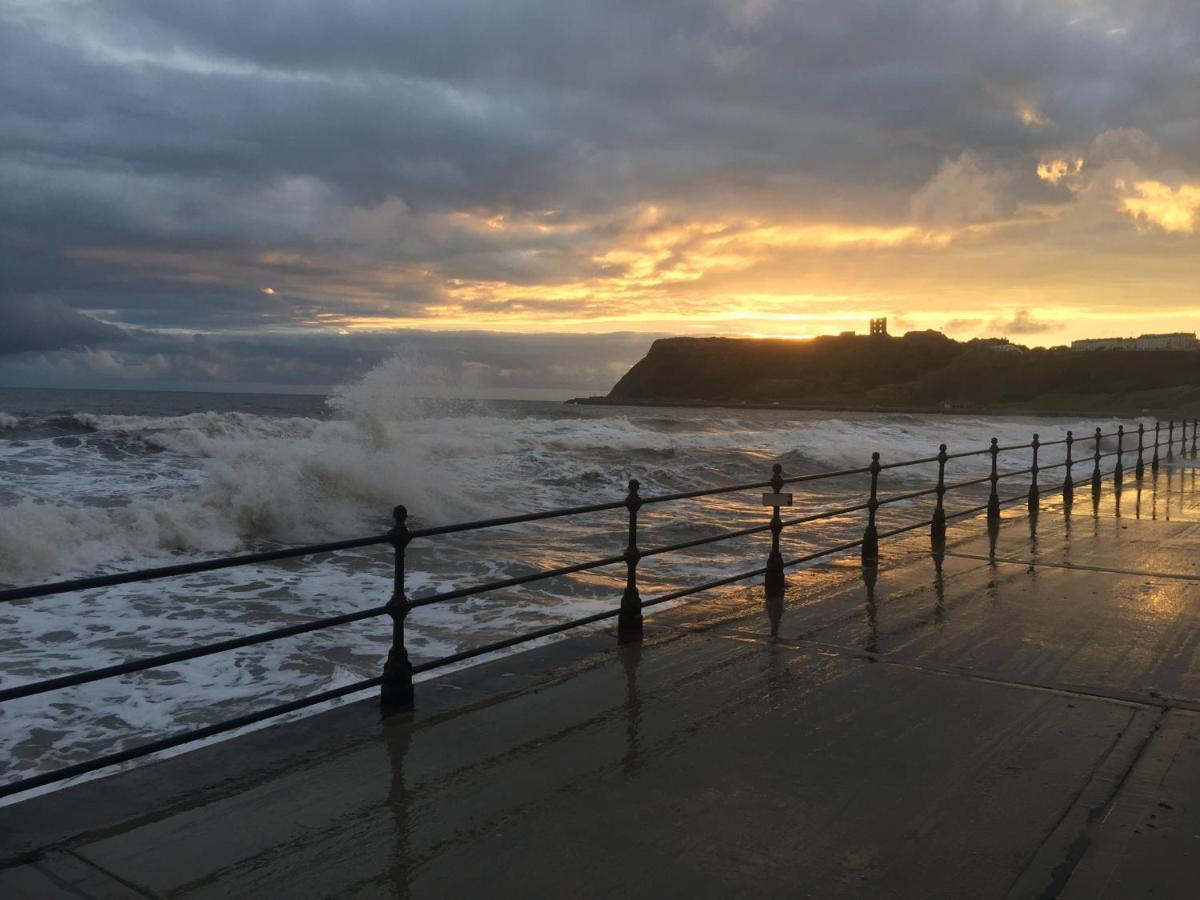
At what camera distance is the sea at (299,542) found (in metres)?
7.02

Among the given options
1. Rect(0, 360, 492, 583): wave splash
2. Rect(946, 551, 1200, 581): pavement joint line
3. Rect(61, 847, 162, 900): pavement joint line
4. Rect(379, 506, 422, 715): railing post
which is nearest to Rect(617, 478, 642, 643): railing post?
Rect(379, 506, 422, 715): railing post

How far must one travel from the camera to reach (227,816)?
11.7ft

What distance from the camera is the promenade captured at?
10.3ft

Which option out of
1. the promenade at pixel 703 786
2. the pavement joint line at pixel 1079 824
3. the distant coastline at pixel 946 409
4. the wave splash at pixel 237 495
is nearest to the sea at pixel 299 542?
the wave splash at pixel 237 495

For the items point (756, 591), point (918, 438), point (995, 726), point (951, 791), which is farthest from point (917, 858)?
point (918, 438)

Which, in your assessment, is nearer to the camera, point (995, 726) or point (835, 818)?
point (835, 818)

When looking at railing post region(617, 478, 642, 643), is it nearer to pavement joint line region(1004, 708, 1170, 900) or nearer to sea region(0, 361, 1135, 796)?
sea region(0, 361, 1135, 796)

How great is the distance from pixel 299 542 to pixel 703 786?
14196mm

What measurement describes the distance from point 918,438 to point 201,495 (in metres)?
41.0

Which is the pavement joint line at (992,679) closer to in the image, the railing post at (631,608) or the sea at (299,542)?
the railing post at (631,608)

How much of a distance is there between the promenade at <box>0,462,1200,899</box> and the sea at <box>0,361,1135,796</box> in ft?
7.87

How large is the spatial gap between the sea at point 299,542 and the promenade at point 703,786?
7.87ft

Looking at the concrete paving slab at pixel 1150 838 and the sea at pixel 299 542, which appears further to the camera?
the sea at pixel 299 542

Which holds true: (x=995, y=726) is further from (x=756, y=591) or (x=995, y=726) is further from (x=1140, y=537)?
(x=1140, y=537)
